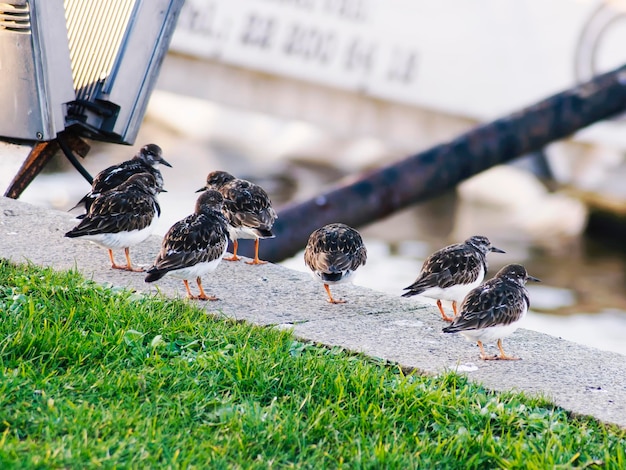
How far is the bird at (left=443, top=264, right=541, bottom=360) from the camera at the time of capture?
5.03m

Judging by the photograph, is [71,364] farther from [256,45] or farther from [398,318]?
[256,45]

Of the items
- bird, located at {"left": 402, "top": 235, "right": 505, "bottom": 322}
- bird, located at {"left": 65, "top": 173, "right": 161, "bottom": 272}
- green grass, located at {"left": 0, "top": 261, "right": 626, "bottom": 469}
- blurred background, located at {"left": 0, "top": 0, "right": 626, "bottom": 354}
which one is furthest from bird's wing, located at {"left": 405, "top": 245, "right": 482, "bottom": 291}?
blurred background, located at {"left": 0, "top": 0, "right": 626, "bottom": 354}

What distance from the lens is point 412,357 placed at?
16.5 feet

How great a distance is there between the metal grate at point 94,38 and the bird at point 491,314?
3015 millimetres

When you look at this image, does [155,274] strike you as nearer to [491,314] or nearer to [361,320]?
[361,320]

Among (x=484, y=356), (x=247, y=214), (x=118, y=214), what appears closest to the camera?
(x=484, y=356)

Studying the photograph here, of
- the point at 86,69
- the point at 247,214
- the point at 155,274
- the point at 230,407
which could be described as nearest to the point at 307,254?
the point at 247,214

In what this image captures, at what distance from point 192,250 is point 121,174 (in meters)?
1.50

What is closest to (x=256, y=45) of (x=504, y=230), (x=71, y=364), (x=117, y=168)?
(x=504, y=230)

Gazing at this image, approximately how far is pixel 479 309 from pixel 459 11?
29.4 ft

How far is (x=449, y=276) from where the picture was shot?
19.0 ft

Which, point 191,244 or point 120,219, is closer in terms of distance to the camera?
point 191,244

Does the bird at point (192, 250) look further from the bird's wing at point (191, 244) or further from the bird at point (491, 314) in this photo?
the bird at point (491, 314)

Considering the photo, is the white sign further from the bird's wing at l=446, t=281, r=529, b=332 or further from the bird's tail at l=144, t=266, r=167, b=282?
the bird's wing at l=446, t=281, r=529, b=332
